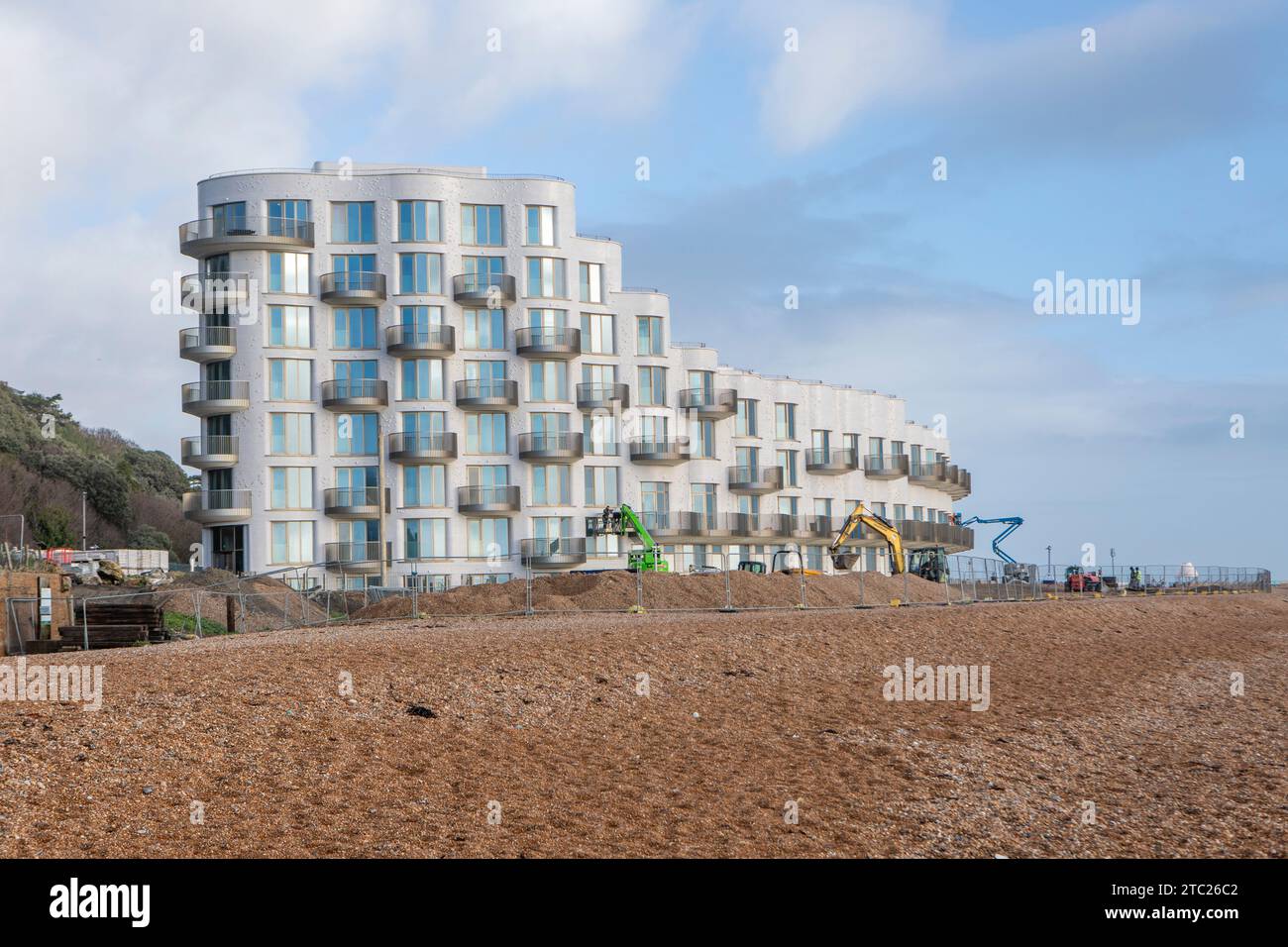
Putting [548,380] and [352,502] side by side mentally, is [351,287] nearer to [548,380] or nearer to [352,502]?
[352,502]

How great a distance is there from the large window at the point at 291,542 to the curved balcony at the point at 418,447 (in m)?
5.68

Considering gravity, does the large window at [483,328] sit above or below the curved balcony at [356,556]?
above

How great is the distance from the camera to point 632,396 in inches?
3051

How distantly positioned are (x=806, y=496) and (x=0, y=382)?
71225mm

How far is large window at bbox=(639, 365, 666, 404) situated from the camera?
78.1m

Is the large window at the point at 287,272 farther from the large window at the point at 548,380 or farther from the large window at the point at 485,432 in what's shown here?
the large window at the point at 548,380

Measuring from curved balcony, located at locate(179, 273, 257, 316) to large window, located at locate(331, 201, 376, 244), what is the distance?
5198mm

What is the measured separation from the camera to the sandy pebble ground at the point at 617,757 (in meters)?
12.9

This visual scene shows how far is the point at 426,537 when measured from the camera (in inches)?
2820

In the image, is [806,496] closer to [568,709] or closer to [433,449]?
[433,449]

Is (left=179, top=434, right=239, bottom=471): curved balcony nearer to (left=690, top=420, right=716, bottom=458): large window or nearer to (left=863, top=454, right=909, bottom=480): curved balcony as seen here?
(left=690, top=420, right=716, bottom=458): large window

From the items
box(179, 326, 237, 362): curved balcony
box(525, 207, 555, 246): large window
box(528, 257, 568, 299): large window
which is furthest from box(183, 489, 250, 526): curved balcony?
box(525, 207, 555, 246): large window

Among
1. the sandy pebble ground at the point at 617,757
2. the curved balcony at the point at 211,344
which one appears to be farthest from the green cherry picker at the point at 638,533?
the sandy pebble ground at the point at 617,757
